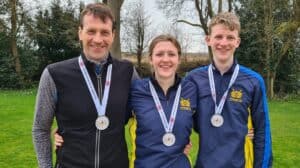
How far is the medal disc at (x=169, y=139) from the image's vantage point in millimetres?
3270

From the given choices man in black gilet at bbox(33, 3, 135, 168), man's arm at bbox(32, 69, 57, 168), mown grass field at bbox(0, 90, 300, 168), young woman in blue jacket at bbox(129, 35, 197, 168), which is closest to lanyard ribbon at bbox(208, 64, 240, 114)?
young woman in blue jacket at bbox(129, 35, 197, 168)

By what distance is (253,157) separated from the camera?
347 cm

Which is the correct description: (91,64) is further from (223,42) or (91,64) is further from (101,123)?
(223,42)

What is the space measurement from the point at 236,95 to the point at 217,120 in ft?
0.83

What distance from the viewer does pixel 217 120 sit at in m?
3.37

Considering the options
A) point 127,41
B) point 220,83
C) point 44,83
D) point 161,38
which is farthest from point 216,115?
point 127,41

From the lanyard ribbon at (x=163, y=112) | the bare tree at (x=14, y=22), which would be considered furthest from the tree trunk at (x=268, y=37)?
the lanyard ribbon at (x=163, y=112)

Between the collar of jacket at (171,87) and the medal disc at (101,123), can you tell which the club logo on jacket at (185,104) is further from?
the medal disc at (101,123)

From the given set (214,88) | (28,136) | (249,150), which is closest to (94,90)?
(214,88)

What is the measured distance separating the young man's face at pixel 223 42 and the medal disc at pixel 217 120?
0.43 m

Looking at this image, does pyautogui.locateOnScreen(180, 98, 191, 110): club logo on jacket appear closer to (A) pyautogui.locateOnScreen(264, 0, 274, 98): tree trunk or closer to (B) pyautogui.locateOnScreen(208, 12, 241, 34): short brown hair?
(B) pyautogui.locateOnScreen(208, 12, 241, 34): short brown hair

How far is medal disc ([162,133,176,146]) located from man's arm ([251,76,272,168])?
66cm

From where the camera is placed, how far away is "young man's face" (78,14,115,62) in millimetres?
3107

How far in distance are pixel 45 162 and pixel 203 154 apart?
1162 mm
